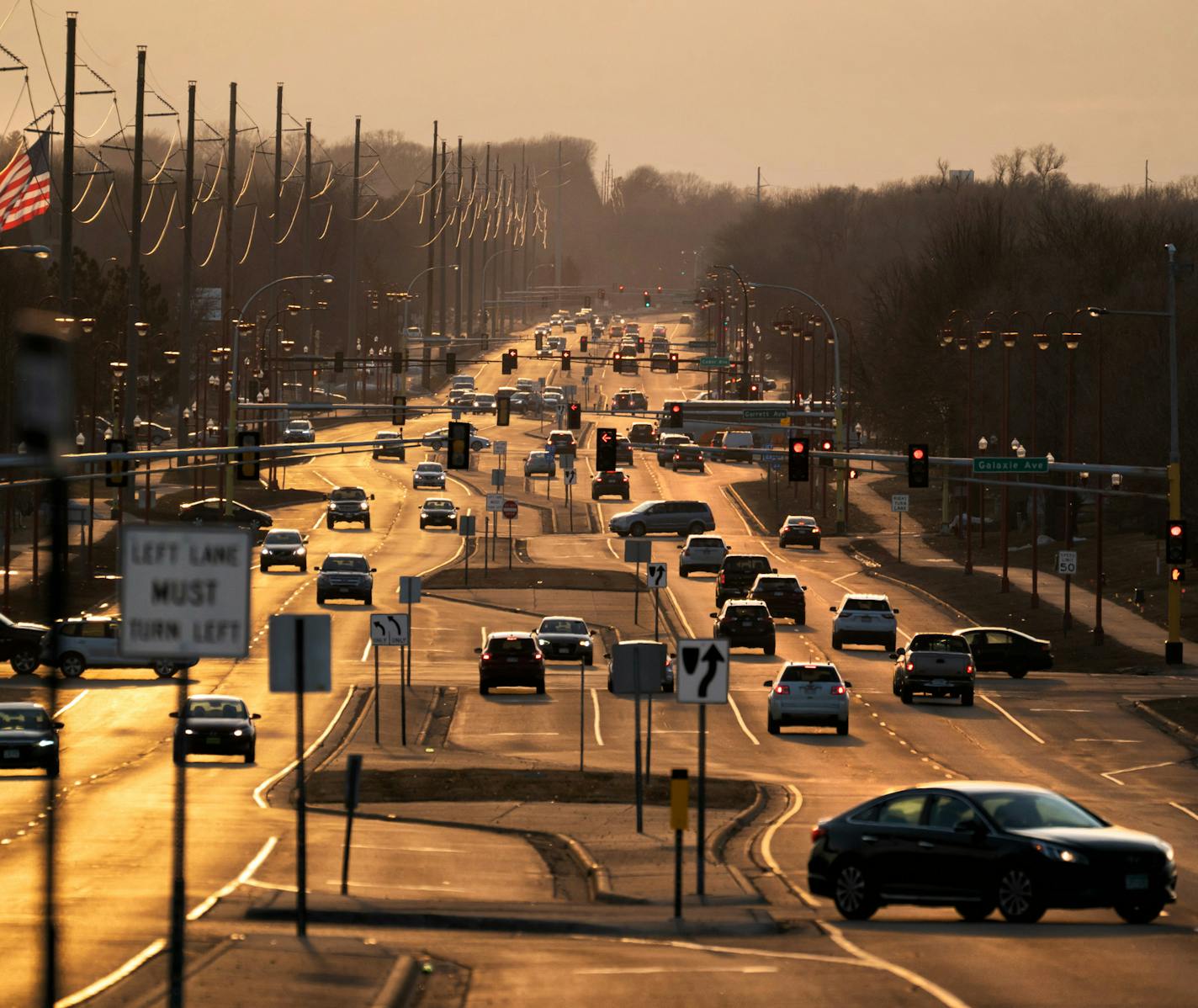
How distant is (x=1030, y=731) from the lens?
44656mm

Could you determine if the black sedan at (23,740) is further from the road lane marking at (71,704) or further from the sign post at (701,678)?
the sign post at (701,678)

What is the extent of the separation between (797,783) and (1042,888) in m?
14.9

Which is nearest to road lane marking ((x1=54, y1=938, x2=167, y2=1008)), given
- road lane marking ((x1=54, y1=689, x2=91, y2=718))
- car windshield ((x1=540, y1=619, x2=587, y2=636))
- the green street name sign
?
road lane marking ((x1=54, y1=689, x2=91, y2=718))

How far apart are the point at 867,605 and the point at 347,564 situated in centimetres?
1664

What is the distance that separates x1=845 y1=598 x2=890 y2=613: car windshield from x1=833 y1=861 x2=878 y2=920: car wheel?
36.8 meters

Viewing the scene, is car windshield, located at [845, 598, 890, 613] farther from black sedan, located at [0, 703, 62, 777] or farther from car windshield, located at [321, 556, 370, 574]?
black sedan, located at [0, 703, 62, 777]

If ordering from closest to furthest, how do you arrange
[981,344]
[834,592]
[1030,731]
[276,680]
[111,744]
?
[276,680] < [111,744] < [1030,731] < [981,344] < [834,592]

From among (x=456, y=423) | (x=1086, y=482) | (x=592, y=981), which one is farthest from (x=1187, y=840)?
(x=1086, y=482)

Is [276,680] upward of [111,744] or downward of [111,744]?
upward

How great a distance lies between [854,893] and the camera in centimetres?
2262

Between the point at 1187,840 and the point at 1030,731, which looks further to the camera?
the point at 1030,731

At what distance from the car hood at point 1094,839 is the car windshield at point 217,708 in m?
21.0

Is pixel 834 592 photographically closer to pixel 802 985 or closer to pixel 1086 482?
pixel 1086 482

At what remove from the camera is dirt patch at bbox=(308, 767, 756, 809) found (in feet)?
113
